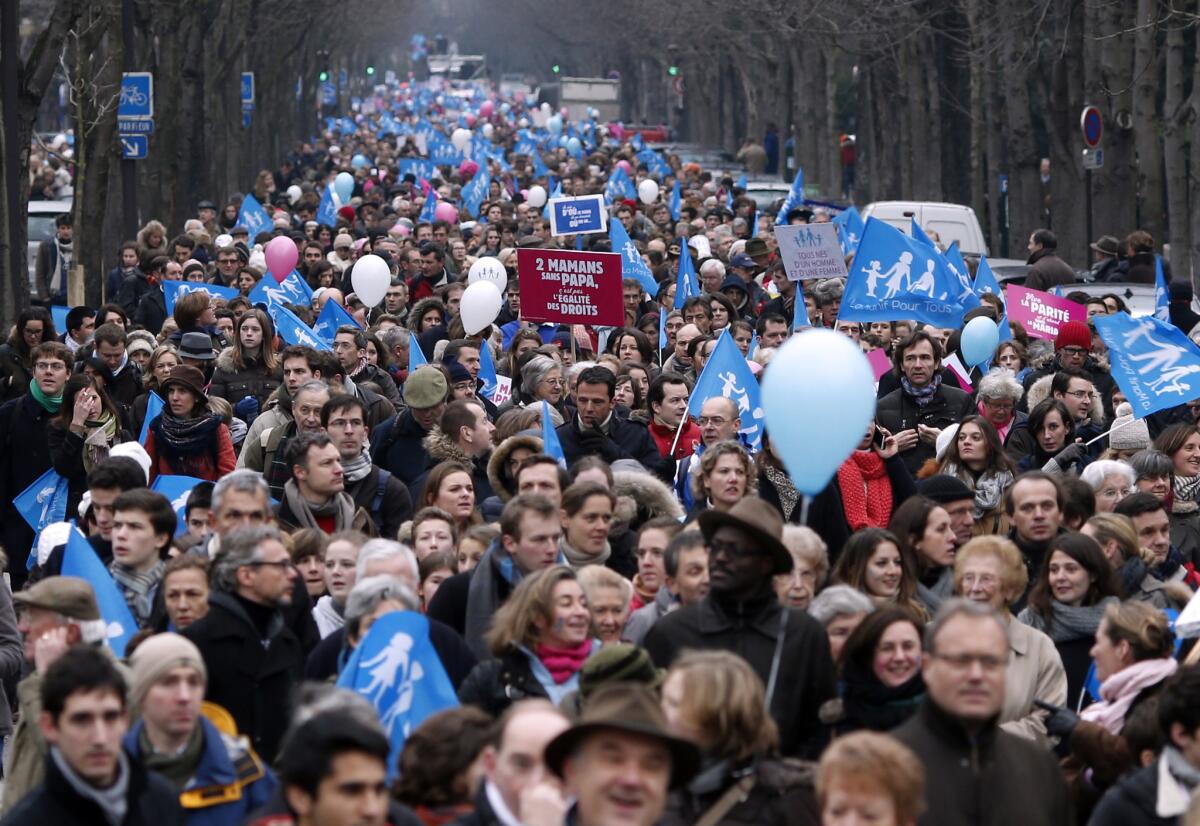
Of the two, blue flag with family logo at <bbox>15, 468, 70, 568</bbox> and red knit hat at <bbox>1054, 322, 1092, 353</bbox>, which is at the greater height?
red knit hat at <bbox>1054, 322, 1092, 353</bbox>

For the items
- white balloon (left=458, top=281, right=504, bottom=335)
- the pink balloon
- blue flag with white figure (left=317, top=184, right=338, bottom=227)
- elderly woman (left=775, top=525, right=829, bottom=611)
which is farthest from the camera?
blue flag with white figure (left=317, top=184, right=338, bottom=227)

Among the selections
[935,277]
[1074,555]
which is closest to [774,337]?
[935,277]

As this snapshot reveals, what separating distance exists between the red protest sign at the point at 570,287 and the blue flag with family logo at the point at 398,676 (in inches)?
310

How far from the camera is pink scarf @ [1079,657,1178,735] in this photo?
6.87 meters

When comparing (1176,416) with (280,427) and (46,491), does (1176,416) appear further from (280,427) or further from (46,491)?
(46,491)

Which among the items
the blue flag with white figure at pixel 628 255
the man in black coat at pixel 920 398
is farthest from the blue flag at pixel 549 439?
the blue flag with white figure at pixel 628 255

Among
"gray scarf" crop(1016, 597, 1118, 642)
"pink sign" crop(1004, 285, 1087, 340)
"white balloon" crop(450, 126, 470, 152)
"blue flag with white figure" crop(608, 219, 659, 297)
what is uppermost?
"white balloon" crop(450, 126, 470, 152)

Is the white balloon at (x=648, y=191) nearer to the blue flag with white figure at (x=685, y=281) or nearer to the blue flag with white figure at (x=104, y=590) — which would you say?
the blue flag with white figure at (x=685, y=281)

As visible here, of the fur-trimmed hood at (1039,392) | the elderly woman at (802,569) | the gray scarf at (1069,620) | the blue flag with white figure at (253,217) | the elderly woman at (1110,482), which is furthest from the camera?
the blue flag with white figure at (253,217)

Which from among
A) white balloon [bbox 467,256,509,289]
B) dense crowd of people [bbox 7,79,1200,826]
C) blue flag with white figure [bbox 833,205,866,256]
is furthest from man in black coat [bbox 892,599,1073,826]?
blue flag with white figure [bbox 833,205,866,256]

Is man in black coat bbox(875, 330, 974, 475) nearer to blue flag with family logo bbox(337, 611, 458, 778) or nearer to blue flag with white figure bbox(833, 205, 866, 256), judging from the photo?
blue flag with family logo bbox(337, 611, 458, 778)

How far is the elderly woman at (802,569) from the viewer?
765cm

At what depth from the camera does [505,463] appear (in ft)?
32.0

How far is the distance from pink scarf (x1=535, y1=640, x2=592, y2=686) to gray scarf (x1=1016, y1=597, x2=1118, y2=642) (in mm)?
1778
